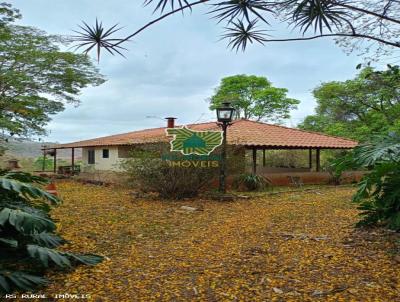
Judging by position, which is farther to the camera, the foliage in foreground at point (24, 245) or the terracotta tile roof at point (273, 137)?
the terracotta tile roof at point (273, 137)

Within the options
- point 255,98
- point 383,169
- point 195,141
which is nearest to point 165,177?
point 195,141

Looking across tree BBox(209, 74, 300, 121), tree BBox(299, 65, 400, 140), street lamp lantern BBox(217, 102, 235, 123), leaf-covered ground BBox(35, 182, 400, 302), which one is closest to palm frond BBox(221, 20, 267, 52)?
leaf-covered ground BBox(35, 182, 400, 302)

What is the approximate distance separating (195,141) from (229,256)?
620 centimetres

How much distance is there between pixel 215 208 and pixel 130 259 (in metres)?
4.27

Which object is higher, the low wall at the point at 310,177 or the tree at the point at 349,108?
the tree at the point at 349,108

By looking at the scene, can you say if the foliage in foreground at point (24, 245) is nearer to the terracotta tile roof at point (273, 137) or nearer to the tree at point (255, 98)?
the terracotta tile roof at point (273, 137)

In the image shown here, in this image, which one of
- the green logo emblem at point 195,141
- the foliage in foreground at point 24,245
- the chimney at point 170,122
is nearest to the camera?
the foliage in foreground at point 24,245

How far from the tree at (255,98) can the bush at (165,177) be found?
20373 millimetres

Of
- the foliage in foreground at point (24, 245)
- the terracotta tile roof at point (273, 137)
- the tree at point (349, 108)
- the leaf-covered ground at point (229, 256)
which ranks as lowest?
the leaf-covered ground at point (229, 256)

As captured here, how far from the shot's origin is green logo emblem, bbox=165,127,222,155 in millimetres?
10008

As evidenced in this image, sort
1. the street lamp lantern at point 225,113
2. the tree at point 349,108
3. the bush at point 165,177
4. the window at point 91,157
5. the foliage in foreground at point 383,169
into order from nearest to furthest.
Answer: the foliage in foreground at point 383,169
the bush at point 165,177
the street lamp lantern at point 225,113
the tree at point 349,108
the window at point 91,157

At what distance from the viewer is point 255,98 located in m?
30.7

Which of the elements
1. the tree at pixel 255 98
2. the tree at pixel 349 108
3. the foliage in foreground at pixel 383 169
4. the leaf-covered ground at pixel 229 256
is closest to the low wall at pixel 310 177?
the tree at pixel 349 108

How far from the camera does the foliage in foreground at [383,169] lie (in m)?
4.12
